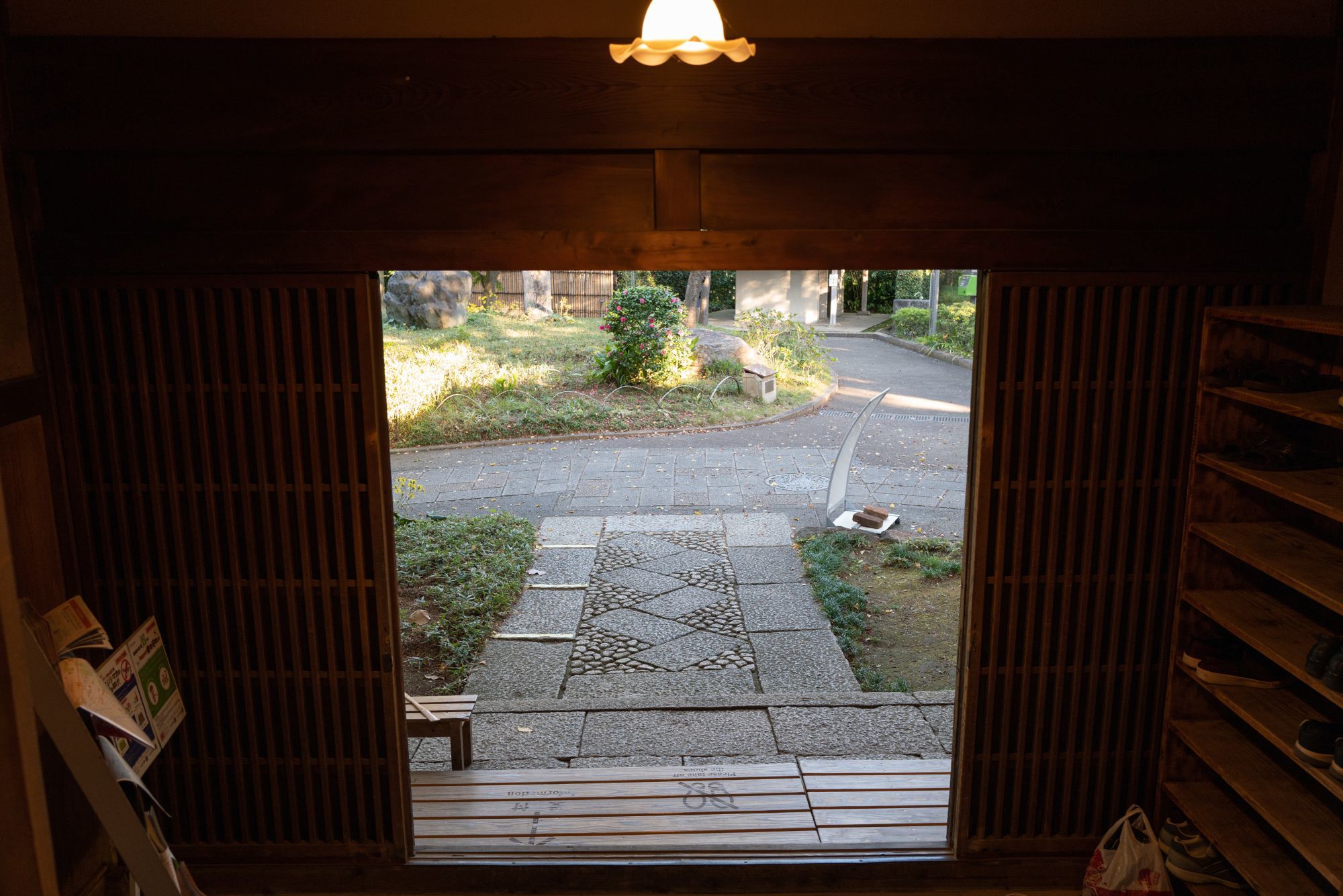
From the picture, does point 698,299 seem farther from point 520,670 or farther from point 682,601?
point 520,670

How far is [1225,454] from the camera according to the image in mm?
2943

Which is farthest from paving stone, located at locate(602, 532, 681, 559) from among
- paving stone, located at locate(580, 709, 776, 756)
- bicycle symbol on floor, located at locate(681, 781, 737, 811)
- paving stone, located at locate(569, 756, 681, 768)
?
bicycle symbol on floor, located at locate(681, 781, 737, 811)

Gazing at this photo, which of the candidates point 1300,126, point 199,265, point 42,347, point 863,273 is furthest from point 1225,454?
Result: point 863,273

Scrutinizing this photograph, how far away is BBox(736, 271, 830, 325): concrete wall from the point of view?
718 inches

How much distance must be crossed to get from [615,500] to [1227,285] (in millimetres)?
6216

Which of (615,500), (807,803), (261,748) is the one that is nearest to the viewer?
(261,748)

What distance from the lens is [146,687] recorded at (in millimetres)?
2627

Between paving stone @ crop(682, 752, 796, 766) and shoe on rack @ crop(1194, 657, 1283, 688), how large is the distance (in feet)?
6.61

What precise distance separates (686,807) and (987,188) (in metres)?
2.66

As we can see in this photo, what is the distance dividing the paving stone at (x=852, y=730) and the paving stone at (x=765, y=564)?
191 centimetres

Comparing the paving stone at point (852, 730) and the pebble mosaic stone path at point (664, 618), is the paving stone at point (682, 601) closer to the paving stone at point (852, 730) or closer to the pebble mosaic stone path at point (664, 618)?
the pebble mosaic stone path at point (664, 618)

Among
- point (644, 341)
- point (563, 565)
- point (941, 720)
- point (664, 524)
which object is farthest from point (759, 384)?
point (941, 720)

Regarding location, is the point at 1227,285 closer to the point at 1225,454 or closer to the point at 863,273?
the point at 1225,454

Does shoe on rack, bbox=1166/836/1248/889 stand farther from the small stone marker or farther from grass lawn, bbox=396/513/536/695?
the small stone marker
